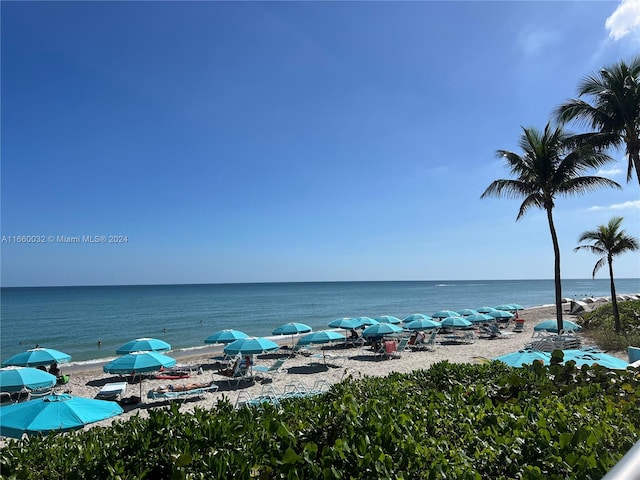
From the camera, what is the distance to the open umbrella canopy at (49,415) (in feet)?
22.3

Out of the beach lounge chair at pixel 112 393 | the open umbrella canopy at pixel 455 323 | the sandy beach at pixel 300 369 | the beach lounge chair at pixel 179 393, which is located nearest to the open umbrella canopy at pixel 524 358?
the sandy beach at pixel 300 369

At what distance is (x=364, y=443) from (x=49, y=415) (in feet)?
23.9

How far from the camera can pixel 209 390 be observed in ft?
44.8

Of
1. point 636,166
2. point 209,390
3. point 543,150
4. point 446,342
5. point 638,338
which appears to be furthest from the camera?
point 446,342

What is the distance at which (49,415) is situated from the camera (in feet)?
23.0

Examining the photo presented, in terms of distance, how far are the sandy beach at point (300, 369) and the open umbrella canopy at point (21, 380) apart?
2468mm

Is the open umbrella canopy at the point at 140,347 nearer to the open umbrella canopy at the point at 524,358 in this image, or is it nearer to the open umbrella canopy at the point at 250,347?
the open umbrella canopy at the point at 250,347

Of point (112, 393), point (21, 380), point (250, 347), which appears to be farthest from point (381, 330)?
point (21, 380)

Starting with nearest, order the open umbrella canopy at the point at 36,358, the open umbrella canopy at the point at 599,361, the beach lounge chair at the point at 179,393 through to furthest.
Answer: the open umbrella canopy at the point at 599,361
the beach lounge chair at the point at 179,393
the open umbrella canopy at the point at 36,358

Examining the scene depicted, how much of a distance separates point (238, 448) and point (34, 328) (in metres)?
49.7

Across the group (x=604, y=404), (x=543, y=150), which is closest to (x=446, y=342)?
(x=543, y=150)

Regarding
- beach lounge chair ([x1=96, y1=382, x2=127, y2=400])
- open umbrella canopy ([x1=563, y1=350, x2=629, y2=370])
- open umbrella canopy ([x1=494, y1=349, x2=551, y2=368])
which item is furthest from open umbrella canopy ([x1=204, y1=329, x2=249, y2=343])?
open umbrella canopy ([x1=563, y1=350, x2=629, y2=370])

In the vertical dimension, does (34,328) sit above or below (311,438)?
below

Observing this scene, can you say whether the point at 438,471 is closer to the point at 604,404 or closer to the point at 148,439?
the point at 148,439
